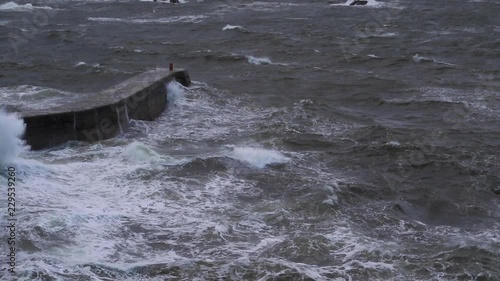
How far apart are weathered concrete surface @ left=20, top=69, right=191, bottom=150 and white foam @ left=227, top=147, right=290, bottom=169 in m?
2.74

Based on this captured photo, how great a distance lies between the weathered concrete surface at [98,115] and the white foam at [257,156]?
2744 millimetres

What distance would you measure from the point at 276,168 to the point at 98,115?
12.7 ft


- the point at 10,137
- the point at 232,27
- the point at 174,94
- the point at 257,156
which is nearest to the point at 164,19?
the point at 232,27

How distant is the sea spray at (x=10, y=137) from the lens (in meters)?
11.6

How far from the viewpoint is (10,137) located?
1194 centimetres

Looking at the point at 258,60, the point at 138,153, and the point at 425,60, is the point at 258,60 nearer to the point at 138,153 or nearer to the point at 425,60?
the point at 425,60

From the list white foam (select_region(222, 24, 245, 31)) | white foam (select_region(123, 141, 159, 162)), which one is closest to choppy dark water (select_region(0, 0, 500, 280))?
white foam (select_region(123, 141, 159, 162))

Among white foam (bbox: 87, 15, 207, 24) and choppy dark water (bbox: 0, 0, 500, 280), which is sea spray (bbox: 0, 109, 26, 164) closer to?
choppy dark water (bbox: 0, 0, 500, 280)

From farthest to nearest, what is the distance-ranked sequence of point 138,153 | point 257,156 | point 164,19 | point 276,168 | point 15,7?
point 15,7 → point 164,19 → point 257,156 → point 138,153 → point 276,168

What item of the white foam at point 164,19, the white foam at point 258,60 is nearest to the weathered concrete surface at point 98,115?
the white foam at point 258,60

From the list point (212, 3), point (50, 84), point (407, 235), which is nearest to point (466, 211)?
point (407, 235)

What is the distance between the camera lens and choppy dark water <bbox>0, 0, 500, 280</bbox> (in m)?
8.91

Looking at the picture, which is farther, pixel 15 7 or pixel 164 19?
pixel 15 7

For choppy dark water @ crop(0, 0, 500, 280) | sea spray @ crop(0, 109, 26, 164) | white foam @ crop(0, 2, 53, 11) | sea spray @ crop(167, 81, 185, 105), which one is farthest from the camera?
white foam @ crop(0, 2, 53, 11)
